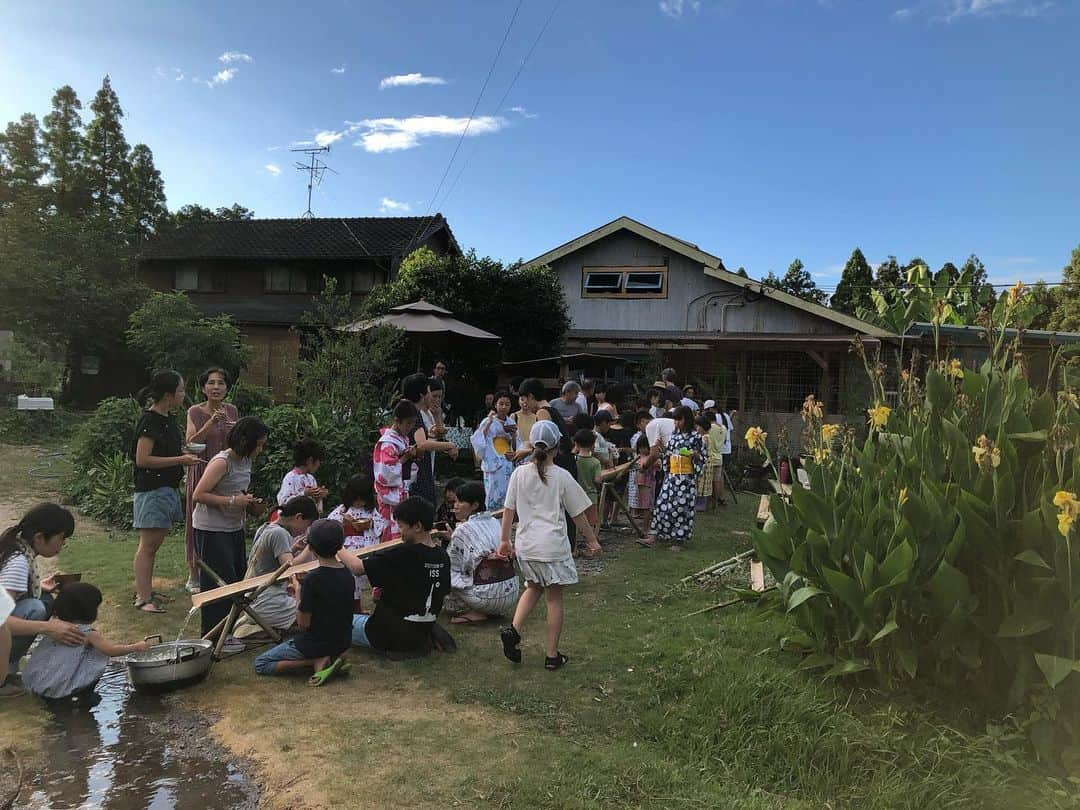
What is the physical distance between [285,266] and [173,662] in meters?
21.3

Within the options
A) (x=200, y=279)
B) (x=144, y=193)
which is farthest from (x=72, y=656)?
(x=144, y=193)

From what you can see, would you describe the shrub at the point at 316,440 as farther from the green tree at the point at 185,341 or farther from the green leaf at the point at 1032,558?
the green tree at the point at 185,341

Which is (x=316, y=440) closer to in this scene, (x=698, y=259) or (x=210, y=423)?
(x=210, y=423)

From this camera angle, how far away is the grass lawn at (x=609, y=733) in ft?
10.5

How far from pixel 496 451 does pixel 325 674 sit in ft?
11.1

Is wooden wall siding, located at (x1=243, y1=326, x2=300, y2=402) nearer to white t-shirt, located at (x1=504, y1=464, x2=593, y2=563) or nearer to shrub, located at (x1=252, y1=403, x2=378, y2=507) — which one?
shrub, located at (x1=252, y1=403, x2=378, y2=507)

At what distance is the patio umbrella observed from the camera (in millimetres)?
10522

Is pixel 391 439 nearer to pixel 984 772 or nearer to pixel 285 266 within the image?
pixel 984 772

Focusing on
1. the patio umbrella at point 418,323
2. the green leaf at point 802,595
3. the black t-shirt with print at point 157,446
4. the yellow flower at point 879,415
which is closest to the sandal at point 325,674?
the black t-shirt with print at point 157,446

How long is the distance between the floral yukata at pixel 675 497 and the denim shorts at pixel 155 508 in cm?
524

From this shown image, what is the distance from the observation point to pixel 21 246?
69.9 ft

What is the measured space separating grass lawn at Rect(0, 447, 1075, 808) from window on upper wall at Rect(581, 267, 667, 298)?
48.5ft

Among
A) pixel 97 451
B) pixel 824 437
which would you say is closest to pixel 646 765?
pixel 824 437

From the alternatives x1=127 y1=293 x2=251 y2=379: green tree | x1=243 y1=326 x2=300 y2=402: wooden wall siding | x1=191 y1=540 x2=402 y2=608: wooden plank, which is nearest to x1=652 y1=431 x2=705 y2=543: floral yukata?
x1=191 y1=540 x2=402 y2=608: wooden plank
